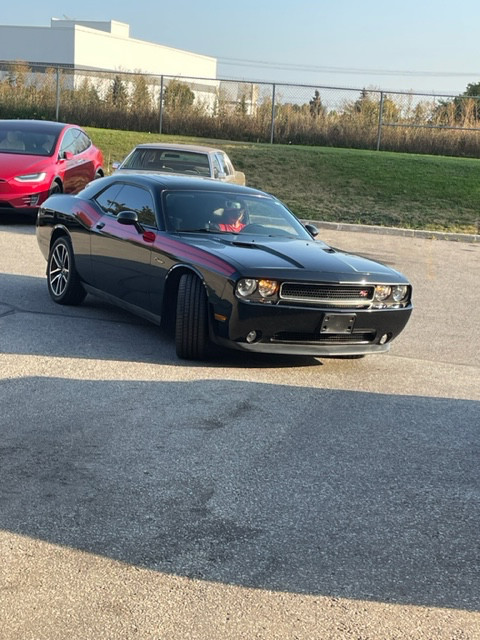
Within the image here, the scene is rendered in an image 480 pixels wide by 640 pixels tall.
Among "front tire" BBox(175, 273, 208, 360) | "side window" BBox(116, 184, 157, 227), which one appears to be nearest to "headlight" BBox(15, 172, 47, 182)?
"side window" BBox(116, 184, 157, 227)

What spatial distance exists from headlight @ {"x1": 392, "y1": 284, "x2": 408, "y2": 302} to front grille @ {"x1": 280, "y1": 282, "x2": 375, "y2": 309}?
0.28m

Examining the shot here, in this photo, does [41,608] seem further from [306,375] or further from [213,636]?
[306,375]

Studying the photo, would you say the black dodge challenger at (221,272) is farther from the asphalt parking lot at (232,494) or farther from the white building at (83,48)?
the white building at (83,48)

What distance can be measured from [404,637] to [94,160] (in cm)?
1578

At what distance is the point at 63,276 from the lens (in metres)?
10.1

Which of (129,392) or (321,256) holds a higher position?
(321,256)

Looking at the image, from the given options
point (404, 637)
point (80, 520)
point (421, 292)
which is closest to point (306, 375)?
point (80, 520)

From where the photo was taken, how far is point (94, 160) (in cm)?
1855

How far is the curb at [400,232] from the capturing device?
19734 millimetres

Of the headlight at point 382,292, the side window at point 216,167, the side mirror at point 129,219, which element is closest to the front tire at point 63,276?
the side mirror at point 129,219

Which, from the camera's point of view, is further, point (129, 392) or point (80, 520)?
point (129, 392)

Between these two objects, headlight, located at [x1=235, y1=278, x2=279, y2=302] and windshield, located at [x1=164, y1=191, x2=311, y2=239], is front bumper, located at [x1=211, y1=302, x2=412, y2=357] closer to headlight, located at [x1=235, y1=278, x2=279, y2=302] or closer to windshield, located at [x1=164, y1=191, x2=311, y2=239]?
headlight, located at [x1=235, y1=278, x2=279, y2=302]

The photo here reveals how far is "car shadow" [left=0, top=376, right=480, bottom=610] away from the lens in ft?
13.8

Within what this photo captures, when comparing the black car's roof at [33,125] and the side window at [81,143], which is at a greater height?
the black car's roof at [33,125]
